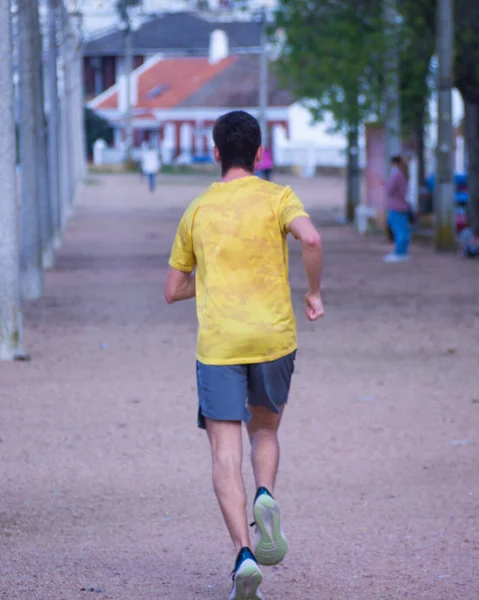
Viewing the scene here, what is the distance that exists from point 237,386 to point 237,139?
2.90 feet

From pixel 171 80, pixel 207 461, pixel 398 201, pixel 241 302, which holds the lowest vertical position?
pixel 171 80

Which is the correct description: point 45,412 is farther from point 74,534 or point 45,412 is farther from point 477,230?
point 477,230

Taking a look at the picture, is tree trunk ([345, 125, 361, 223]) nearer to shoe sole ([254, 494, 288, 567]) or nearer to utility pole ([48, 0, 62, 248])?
utility pole ([48, 0, 62, 248])

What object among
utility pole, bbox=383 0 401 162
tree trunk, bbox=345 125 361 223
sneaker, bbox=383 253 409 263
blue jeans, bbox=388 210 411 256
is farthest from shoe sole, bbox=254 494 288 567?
tree trunk, bbox=345 125 361 223

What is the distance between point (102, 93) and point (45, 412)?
103 m

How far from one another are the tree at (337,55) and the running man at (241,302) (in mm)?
21238

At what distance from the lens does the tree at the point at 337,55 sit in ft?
89.6

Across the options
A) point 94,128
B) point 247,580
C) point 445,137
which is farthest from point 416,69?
point 94,128

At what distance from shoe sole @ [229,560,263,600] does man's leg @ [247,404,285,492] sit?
49 cm

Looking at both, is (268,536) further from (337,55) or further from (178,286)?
(337,55)

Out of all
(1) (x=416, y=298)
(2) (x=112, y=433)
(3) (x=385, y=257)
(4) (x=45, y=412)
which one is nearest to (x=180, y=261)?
(2) (x=112, y=433)

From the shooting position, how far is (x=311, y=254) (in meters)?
5.07

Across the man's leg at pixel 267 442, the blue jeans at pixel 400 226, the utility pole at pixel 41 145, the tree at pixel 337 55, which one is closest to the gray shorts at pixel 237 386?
the man's leg at pixel 267 442

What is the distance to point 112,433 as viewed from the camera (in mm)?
8711
